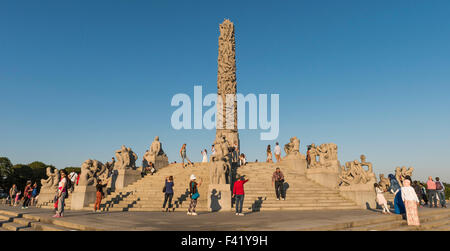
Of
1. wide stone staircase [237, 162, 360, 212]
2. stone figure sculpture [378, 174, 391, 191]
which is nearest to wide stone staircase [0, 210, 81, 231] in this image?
wide stone staircase [237, 162, 360, 212]

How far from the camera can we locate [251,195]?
1329 centimetres

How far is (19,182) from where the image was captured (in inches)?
1636

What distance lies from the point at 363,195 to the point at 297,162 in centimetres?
694

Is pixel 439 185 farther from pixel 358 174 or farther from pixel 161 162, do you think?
pixel 161 162

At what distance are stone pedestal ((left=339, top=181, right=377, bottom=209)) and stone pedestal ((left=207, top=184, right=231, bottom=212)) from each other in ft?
20.1

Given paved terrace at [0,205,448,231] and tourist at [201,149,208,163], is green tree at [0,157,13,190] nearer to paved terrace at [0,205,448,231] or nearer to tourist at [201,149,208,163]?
tourist at [201,149,208,163]

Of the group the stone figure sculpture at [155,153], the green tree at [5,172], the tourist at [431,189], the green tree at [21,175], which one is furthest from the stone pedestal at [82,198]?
the green tree at [21,175]

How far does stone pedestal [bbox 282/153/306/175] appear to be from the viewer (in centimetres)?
1948

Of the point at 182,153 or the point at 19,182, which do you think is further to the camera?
the point at 19,182

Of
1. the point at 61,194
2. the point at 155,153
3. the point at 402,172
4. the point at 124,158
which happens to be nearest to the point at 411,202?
the point at 61,194
